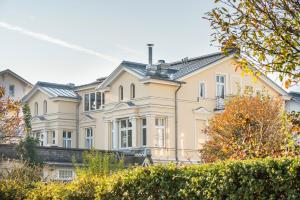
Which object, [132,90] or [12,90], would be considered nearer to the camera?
[132,90]

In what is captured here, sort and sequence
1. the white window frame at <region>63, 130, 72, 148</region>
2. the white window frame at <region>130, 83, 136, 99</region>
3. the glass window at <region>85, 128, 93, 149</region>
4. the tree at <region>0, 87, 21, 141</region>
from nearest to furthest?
1. the tree at <region>0, 87, 21, 141</region>
2. the white window frame at <region>130, 83, 136, 99</region>
3. the glass window at <region>85, 128, 93, 149</region>
4. the white window frame at <region>63, 130, 72, 148</region>

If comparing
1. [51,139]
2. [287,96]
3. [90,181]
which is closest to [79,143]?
[51,139]

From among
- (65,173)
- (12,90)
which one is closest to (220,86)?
(65,173)

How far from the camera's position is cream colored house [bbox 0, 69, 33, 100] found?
2569 inches

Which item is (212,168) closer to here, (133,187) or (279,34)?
(133,187)

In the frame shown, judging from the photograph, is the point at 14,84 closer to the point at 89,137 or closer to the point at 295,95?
the point at 89,137

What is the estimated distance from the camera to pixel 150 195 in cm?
1479

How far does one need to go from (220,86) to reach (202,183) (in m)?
35.8

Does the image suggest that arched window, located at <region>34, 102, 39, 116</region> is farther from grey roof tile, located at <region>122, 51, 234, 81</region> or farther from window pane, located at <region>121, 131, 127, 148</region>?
grey roof tile, located at <region>122, 51, 234, 81</region>

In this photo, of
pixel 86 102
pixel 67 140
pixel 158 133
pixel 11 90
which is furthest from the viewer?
pixel 11 90

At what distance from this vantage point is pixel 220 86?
160 ft

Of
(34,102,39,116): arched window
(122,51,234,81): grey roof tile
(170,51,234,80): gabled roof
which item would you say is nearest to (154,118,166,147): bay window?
(122,51,234,81): grey roof tile

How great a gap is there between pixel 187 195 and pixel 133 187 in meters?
1.98

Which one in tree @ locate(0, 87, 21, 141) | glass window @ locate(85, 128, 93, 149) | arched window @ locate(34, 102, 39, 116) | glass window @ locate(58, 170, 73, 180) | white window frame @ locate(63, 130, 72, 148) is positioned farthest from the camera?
arched window @ locate(34, 102, 39, 116)
